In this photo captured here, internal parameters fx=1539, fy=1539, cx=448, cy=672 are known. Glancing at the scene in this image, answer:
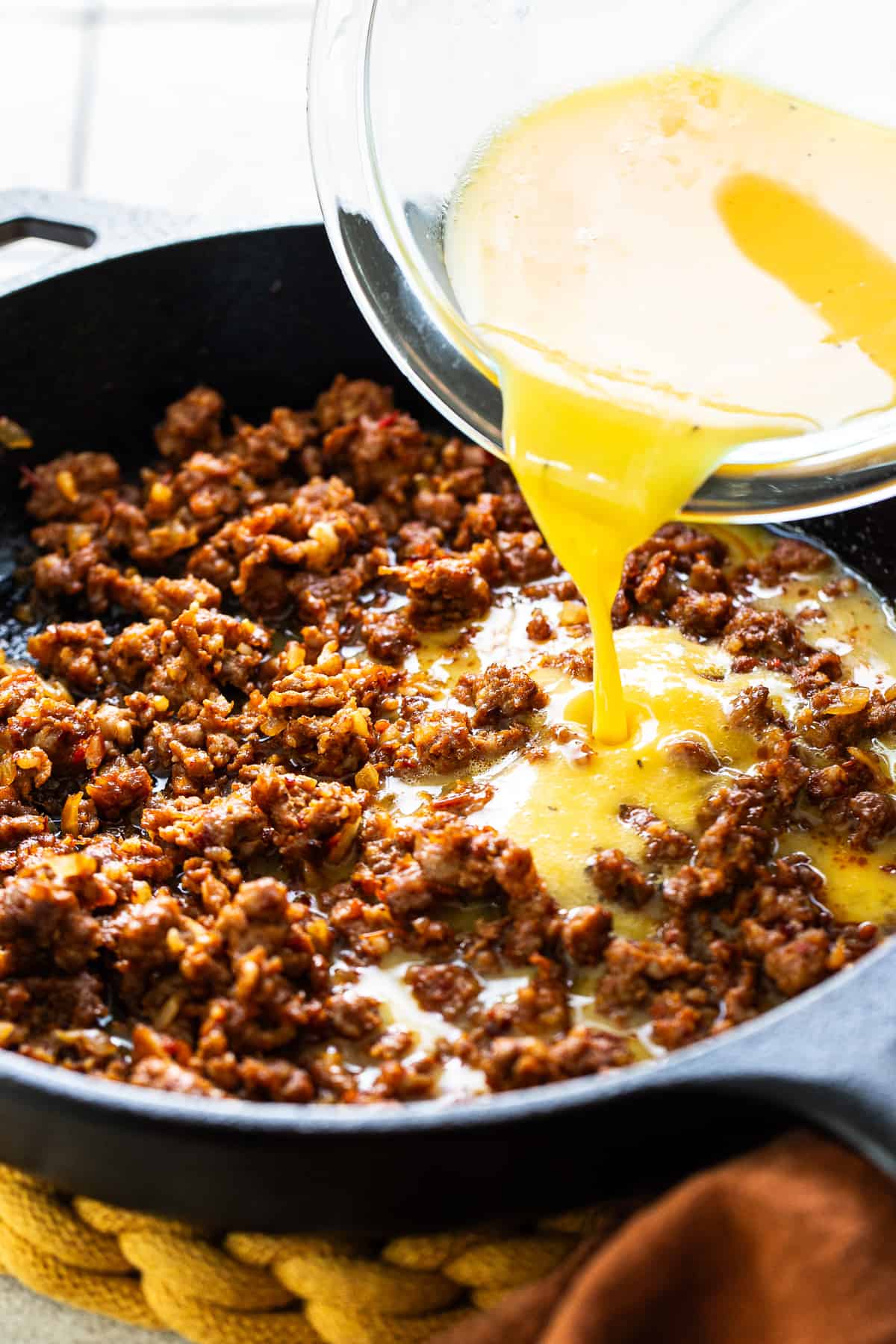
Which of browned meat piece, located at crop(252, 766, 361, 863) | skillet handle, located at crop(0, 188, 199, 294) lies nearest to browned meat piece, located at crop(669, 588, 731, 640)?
browned meat piece, located at crop(252, 766, 361, 863)

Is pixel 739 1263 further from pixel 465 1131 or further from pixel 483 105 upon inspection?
pixel 483 105

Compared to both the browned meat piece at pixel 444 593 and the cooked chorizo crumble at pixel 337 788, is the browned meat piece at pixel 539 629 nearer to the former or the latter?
the cooked chorizo crumble at pixel 337 788

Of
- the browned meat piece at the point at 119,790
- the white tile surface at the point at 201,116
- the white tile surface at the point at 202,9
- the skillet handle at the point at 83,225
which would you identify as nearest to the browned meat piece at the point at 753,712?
the browned meat piece at the point at 119,790

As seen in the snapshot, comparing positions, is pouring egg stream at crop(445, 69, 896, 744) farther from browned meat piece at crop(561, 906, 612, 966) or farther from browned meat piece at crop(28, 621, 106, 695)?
browned meat piece at crop(28, 621, 106, 695)

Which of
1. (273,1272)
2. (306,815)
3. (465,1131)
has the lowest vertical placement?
(273,1272)

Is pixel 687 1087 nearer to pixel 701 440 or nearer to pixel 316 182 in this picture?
pixel 701 440

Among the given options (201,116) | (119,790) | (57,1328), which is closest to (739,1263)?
(57,1328)
